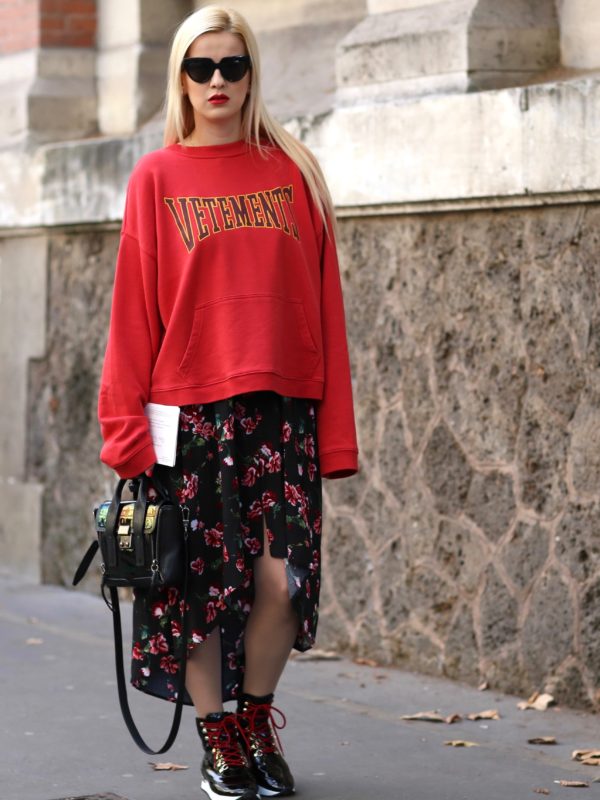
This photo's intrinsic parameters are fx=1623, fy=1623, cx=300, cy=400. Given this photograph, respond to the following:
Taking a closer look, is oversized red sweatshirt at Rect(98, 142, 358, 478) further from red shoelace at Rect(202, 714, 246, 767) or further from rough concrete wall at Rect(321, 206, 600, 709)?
rough concrete wall at Rect(321, 206, 600, 709)

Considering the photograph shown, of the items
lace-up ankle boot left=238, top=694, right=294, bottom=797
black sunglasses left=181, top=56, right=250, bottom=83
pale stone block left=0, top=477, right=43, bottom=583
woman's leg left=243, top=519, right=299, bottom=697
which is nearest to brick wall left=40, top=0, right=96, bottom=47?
pale stone block left=0, top=477, right=43, bottom=583

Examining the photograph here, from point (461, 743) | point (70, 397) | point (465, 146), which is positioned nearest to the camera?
point (461, 743)

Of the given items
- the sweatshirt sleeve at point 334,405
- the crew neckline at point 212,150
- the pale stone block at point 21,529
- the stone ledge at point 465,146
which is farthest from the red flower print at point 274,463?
the pale stone block at point 21,529

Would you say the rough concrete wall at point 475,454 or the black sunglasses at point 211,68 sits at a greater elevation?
the black sunglasses at point 211,68

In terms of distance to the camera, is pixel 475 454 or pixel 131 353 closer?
pixel 131 353

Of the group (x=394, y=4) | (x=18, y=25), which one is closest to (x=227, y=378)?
(x=394, y=4)

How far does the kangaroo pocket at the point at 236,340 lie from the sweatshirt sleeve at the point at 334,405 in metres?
0.15

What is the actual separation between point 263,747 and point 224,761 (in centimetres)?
14

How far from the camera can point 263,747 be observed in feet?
13.9

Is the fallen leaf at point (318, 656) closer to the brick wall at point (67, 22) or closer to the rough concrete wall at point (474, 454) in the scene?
the rough concrete wall at point (474, 454)

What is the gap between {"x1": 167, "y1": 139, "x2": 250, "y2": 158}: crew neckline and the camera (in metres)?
4.16

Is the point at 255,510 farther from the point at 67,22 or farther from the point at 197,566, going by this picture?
the point at 67,22

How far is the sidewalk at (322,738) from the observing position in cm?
443

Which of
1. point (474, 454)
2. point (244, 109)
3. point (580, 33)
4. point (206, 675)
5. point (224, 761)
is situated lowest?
point (224, 761)
